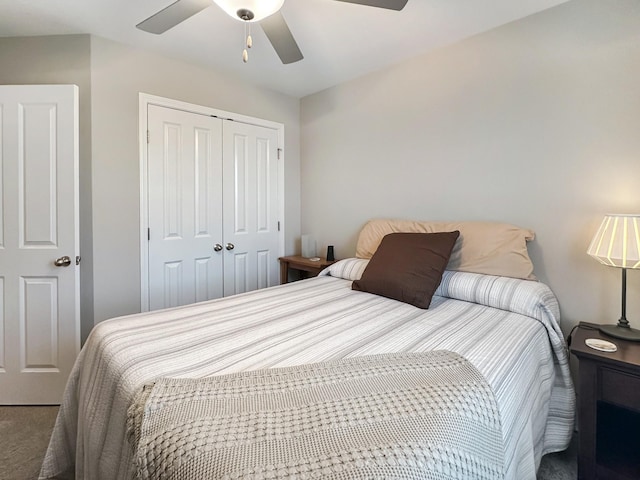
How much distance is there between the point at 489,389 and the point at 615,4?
7.00 ft

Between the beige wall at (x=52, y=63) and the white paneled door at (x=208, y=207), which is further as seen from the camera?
the white paneled door at (x=208, y=207)

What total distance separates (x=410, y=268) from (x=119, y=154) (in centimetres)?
222

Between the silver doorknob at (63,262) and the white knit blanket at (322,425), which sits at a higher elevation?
the silver doorknob at (63,262)

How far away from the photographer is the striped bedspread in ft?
3.38

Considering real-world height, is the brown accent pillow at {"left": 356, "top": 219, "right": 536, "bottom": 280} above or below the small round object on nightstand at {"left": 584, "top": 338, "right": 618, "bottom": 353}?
above

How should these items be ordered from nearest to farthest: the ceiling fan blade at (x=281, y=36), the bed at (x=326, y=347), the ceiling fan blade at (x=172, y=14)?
the bed at (x=326, y=347) → the ceiling fan blade at (x=172, y=14) → the ceiling fan blade at (x=281, y=36)

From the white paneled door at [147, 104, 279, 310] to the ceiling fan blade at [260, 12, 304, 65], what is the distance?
114cm

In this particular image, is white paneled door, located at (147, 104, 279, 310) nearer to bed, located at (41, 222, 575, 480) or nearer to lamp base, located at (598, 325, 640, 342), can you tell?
bed, located at (41, 222, 575, 480)

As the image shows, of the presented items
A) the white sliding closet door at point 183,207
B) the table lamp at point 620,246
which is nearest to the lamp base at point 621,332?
the table lamp at point 620,246

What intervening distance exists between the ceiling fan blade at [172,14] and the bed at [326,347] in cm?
149

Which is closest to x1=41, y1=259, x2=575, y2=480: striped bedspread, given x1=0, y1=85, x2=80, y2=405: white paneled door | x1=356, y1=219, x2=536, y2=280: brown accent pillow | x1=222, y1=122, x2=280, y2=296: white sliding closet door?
x1=356, y1=219, x2=536, y2=280: brown accent pillow

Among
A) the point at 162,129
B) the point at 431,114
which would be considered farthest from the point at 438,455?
the point at 162,129

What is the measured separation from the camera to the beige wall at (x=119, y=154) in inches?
88.3

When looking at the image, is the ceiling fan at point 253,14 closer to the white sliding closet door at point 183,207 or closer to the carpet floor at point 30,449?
the white sliding closet door at point 183,207
